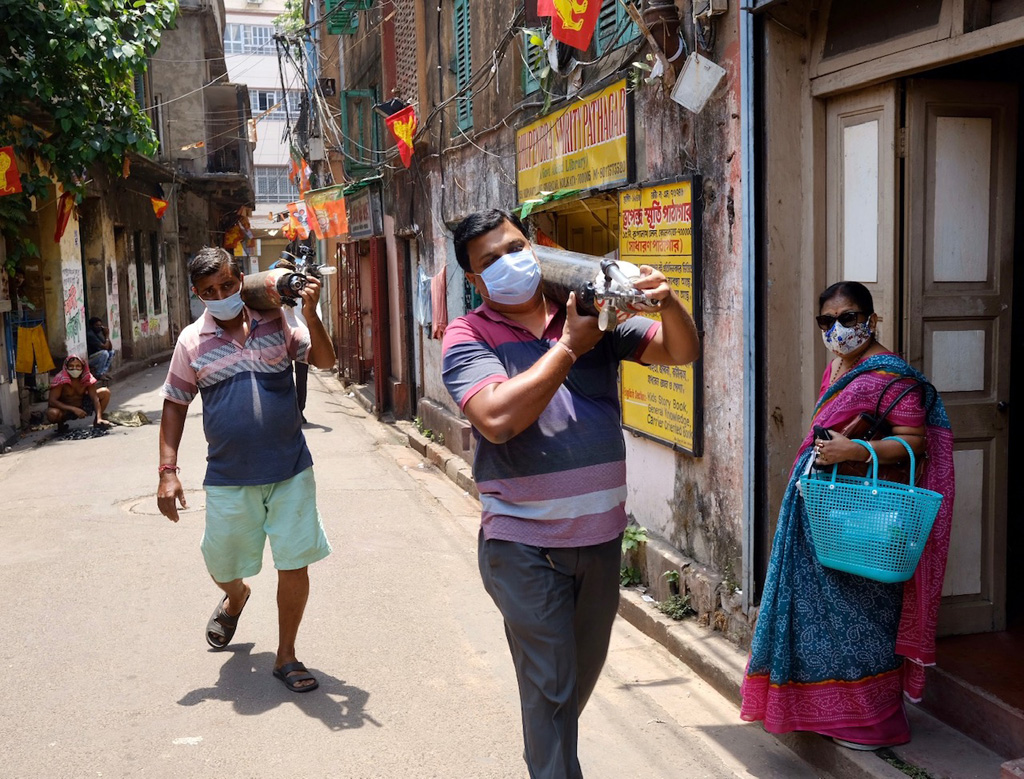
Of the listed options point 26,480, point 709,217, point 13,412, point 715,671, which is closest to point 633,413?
point 709,217

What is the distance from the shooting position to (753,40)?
4.56 meters

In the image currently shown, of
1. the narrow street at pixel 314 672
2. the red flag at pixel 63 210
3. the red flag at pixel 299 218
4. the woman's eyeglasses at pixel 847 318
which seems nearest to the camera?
the woman's eyeglasses at pixel 847 318

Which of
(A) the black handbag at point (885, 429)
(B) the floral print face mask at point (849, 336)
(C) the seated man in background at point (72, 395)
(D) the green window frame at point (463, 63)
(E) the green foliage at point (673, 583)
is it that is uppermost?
(D) the green window frame at point (463, 63)

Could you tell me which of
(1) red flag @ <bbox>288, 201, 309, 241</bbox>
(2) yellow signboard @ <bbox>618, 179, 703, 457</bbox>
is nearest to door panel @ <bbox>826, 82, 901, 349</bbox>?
(2) yellow signboard @ <bbox>618, 179, 703, 457</bbox>

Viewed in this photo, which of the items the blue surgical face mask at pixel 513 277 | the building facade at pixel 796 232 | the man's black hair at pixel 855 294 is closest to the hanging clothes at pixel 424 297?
the building facade at pixel 796 232

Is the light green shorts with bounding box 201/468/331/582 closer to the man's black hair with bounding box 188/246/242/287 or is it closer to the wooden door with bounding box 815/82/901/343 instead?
the man's black hair with bounding box 188/246/242/287

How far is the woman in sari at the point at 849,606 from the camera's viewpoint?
11.8 feet

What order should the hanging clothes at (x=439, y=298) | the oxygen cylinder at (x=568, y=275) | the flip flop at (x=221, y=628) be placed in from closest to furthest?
the oxygen cylinder at (x=568, y=275) → the flip flop at (x=221, y=628) → the hanging clothes at (x=439, y=298)

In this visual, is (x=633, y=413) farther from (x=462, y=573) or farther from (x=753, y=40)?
(x=753, y=40)

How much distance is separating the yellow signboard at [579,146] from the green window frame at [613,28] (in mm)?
267

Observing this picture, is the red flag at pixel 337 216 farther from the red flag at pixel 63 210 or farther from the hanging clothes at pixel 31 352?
the hanging clothes at pixel 31 352

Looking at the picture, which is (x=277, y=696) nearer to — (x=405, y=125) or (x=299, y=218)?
(x=405, y=125)

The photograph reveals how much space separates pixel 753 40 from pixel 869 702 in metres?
2.88

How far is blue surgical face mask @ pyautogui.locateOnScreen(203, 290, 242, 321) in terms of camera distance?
463 cm
